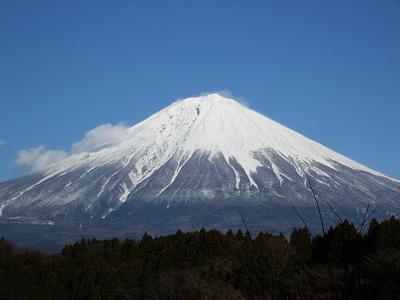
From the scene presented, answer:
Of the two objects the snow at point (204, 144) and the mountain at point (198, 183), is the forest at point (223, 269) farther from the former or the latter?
the snow at point (204, 144)

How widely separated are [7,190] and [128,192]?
29.3m

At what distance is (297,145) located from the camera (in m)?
164

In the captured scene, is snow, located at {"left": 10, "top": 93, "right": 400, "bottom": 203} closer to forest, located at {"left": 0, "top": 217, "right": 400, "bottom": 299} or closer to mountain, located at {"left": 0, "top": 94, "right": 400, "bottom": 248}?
mountain, located at {"left": 0, "top": 94, "right": 400, "bottom": 248}

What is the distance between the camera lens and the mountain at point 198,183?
138m

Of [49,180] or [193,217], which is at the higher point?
[49,180]

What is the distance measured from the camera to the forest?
27969mm

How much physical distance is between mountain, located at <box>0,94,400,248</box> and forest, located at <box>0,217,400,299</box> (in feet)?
276

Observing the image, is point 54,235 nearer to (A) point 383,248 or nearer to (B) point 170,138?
(B) point 170,138

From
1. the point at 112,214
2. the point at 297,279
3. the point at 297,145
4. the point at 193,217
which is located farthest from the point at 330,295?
the point at 297,145

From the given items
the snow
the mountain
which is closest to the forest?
the mountain

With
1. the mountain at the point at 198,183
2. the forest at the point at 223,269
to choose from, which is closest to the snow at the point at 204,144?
the mountain at the point at 198,183

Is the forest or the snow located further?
the snow

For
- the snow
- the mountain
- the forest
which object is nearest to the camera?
the forest

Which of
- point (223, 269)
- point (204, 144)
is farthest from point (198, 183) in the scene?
point (223, 269)
